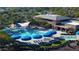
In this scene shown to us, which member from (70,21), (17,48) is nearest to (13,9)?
(17,48)

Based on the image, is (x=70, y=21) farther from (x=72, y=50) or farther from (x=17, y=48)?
(x=17, y=48)

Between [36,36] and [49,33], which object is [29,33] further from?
[49,33]

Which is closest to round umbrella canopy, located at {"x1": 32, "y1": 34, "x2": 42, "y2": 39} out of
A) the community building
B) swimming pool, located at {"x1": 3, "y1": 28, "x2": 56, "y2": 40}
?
swimming pool, located at {"x1": 3, "y1": 28, "x2": 56, "y2": 40}

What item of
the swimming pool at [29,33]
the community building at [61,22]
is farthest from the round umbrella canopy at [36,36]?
the community building at [61,22]

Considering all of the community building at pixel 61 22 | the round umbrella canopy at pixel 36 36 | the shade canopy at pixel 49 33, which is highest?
the community building at pixel 61 22

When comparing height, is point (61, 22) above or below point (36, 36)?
above

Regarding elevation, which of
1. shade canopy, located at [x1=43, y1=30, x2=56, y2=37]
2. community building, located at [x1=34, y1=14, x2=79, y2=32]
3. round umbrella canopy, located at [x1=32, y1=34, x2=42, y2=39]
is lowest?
round umbrella canopy, located at [x1=32, y1=34, x2=42, y2=39]

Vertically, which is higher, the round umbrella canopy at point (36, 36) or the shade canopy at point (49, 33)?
the shade canopy at point (49, 33)

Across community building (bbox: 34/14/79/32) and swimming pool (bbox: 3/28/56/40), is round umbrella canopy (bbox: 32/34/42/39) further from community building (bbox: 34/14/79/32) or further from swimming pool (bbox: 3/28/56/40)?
community building (bbox: 34/14/79/32)

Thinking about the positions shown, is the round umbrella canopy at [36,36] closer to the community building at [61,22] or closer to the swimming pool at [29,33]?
the swimming pool at [29,33]

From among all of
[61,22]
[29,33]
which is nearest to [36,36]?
[29,33]
